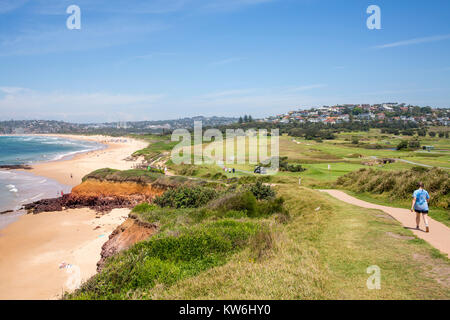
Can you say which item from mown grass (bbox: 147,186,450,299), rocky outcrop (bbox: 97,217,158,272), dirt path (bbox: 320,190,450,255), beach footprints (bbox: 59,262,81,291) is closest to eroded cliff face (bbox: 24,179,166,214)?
rocky outcrop (bbox: 97,217,158,272)

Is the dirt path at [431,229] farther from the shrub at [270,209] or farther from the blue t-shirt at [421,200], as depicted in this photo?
the shrub at [270,209]

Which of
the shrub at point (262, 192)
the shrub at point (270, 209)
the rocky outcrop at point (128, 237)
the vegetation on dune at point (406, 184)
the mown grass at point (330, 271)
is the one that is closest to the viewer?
the mown grass at point (330, 271)

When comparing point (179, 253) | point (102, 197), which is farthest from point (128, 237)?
point (102, 197)

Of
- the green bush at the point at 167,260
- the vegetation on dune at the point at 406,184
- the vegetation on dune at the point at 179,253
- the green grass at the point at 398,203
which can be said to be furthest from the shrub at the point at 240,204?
the vegetation on dune at the point at 406,184

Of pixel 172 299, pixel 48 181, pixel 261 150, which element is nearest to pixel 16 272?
pixel 172 299

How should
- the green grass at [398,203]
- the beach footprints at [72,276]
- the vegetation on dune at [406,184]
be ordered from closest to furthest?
1. the green grass at [398,203]
2. the vegetation on dune at [406,184]
3. the beach footprints at [72,276]

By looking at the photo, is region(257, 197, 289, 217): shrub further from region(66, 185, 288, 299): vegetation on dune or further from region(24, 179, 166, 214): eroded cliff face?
region(24, 179, 166, 214): eroded cliff face

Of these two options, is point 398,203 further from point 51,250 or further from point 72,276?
point 51,250
